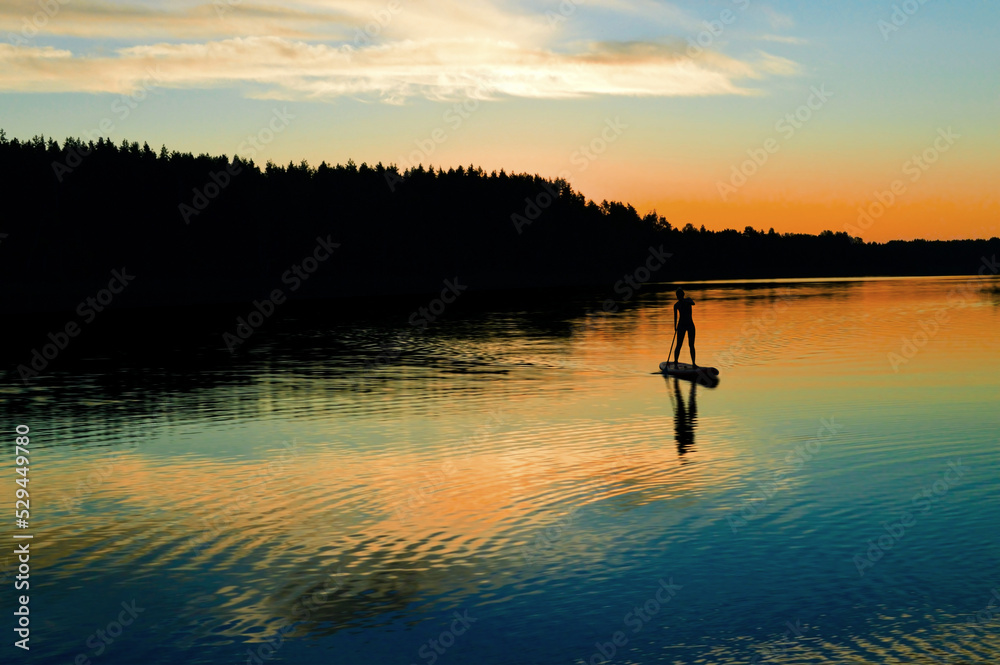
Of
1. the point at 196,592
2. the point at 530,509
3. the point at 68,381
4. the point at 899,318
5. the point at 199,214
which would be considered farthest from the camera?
the point at 199,214

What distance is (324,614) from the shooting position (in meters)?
8.43

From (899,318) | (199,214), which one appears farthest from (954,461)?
(199,214)

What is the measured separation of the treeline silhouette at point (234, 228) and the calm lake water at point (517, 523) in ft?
242

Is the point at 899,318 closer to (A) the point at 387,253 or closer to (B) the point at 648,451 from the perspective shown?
(B) the point at 648,451

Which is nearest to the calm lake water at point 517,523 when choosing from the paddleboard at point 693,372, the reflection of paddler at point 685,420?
the reflection of paddler at point 685,420

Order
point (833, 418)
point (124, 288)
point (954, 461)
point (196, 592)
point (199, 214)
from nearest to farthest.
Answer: point (196, 592) < point (954, 461) < point (833, 418) < point (124, 288) < point (199, 214)

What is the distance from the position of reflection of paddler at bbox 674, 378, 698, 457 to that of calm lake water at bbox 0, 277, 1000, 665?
12cm

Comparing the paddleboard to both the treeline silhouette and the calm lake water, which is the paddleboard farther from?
the treeline silhouette

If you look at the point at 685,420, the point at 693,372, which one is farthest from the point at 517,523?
the point at 693,372

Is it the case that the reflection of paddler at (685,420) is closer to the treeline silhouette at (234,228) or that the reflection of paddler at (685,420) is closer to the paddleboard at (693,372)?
the paddleboard at (693,372)

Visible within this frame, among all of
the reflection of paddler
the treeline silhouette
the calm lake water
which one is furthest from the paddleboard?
the treeline silhouette

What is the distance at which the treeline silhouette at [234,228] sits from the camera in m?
107

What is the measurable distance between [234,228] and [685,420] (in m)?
116

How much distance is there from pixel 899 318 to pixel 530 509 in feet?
156
